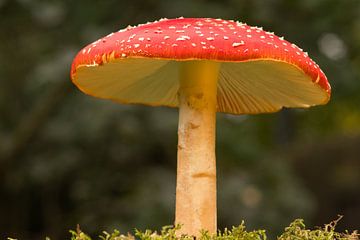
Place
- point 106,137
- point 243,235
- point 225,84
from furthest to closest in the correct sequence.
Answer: point 106,137, point 225,84, point 243,235

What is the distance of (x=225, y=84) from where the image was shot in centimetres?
193

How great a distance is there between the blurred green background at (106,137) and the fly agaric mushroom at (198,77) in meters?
1.70

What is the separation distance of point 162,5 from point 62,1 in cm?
62

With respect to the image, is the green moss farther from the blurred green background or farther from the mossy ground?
the blurred green background

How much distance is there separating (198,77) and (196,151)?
0.19 m

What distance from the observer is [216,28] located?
4.59ft

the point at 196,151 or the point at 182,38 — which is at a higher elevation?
the point at 182,38

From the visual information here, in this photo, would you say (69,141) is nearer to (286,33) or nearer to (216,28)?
(286,33)

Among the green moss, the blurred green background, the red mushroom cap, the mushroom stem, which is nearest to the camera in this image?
the red mushroom cap

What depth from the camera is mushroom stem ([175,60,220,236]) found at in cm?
155

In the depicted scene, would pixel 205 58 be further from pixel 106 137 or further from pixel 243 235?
pixel 106 137

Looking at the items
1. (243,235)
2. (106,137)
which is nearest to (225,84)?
(243,235)

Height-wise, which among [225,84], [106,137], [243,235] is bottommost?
[243,235]

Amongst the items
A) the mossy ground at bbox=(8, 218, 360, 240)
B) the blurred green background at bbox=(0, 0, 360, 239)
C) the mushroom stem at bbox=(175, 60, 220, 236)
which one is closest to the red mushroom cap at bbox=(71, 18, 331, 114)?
the mushroom stem at bbox=(175, 60, 220, 236)
